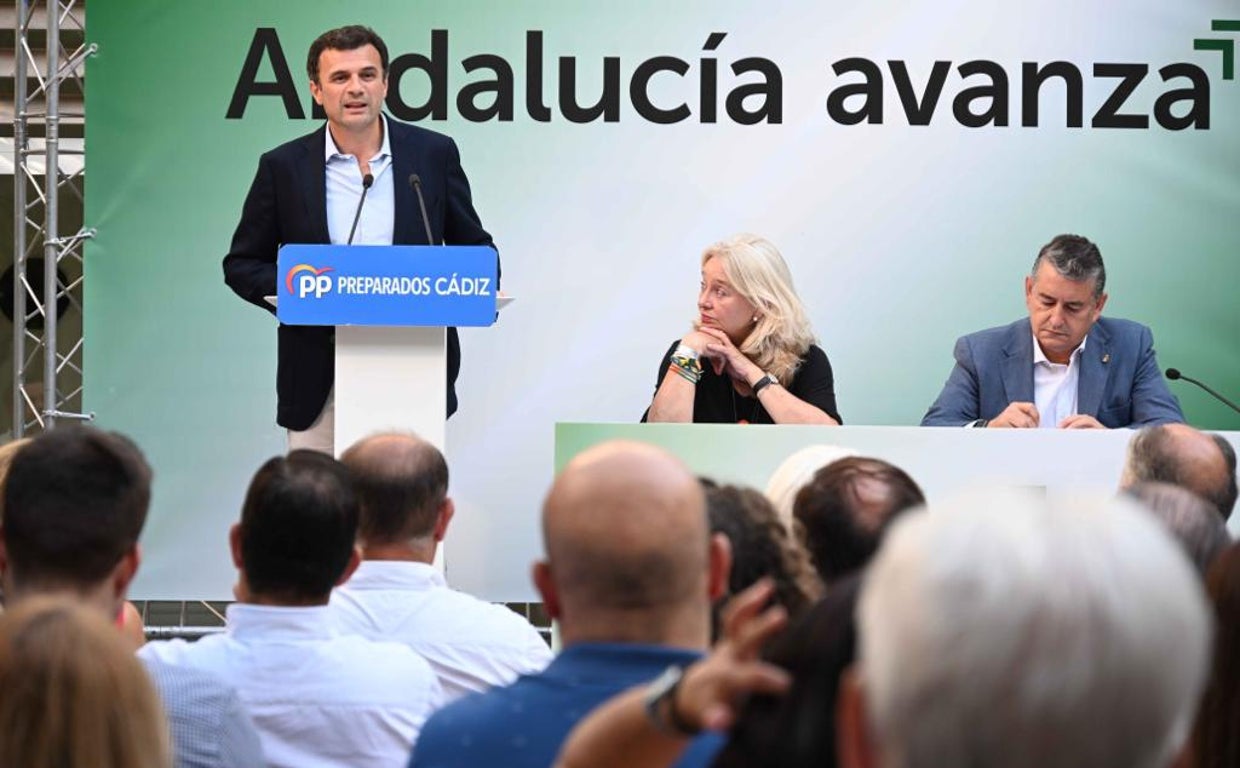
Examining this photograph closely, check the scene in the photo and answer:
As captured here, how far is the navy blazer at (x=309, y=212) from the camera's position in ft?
17.0

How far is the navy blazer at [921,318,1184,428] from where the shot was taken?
5840 millimetres

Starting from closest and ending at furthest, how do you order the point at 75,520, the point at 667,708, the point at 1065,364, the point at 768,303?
the point at 667,708 < the point at 75,520 < the point at 768,303 < the point at 1065,364

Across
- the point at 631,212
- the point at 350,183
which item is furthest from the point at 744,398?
the point at 350,183

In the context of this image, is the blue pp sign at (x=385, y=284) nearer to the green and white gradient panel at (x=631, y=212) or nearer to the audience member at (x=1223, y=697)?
the green and white gradient panel at (x=631, y=212)

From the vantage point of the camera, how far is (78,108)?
8156 millimetres

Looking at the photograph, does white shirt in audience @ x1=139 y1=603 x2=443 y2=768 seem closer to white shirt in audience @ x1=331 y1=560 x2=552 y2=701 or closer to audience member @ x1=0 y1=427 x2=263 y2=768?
audience member @ x1=0 y1=427 x2=263 y2=768

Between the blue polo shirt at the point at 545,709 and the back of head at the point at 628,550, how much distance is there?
25 millimetres

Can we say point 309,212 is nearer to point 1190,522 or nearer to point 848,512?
point 848,512

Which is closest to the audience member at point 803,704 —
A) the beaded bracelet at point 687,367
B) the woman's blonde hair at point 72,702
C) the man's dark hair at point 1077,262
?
the woman's blonde hair at point 72,702

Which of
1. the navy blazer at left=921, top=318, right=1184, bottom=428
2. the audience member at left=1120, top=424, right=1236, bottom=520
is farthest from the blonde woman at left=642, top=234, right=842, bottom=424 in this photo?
the audience member at left=1120, top=424, right=1236, bottom=520

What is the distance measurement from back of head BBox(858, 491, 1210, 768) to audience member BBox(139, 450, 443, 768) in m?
1.52

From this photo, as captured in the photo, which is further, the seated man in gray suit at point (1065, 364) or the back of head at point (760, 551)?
the seated man in gray suit at point (1065, 364)

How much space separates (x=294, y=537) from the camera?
247cm

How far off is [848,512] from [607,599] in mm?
833
